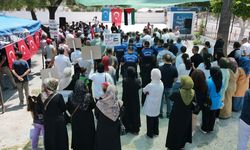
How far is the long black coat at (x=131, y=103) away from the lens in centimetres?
607

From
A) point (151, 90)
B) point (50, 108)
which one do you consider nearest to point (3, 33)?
point (50, 108)

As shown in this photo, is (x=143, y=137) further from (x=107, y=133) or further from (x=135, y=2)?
(x=135, y=2)

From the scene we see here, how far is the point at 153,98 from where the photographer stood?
5.96m

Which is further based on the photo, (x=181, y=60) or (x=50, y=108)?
(x=181, y=60)

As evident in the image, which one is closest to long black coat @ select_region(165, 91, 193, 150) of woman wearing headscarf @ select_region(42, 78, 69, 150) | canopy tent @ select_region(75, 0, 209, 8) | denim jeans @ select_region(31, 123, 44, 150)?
woman wearing headscarf @ select_region(42, 78, 69, 150)

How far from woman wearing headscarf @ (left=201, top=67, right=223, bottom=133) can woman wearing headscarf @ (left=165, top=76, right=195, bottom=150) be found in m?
0.98

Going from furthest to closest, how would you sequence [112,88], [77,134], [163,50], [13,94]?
[13,94] < [163,50] < [77,134] < [112,88]

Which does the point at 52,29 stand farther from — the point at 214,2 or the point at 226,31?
the point at 214,2

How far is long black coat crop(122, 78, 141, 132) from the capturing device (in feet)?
19.9

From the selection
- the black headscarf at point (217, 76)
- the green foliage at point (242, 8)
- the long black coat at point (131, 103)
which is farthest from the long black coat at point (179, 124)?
the green foliage at point (242, 8)

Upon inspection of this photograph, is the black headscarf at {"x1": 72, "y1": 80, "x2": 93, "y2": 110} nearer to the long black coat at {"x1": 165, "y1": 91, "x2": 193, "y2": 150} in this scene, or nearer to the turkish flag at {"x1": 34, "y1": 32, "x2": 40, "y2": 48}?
the long black coat at {"x1": 165, "y1": 91, "x2": 193, "y2": 150}

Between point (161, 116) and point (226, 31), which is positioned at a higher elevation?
point (226, 31)

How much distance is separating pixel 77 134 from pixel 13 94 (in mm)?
5426

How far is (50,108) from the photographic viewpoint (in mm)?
4832
